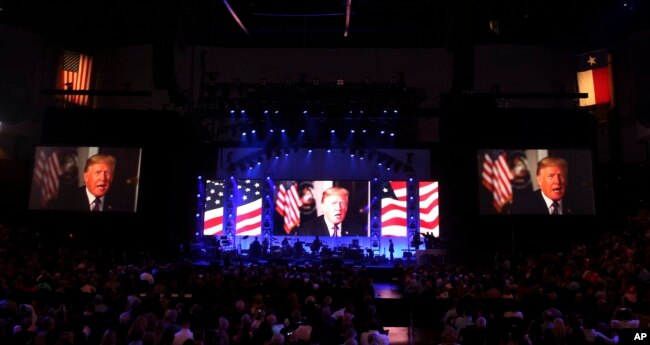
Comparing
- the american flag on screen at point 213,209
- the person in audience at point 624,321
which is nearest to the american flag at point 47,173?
the american flag on screen at point 213,209

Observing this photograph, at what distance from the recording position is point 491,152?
1836 cm

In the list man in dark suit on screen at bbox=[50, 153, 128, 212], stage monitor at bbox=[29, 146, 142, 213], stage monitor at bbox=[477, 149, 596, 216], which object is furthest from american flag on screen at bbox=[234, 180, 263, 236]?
stage monitor at bbox=[477, 149, 596, 216]

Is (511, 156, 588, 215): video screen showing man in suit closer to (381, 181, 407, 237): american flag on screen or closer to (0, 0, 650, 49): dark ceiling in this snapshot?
(381, 181, 407, 237): american flag on screen

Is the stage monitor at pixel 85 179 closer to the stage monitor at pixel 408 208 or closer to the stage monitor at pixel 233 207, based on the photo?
the stage monitor at pixel 233 207

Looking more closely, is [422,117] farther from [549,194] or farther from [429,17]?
[549,194]

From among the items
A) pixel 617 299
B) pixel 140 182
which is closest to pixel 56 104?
pixel 140 182

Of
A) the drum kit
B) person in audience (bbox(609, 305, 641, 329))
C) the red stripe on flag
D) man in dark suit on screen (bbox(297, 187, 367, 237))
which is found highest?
the red stripe on flag

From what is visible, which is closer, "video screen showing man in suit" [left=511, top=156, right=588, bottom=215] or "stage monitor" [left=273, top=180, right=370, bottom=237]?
"video screen showing man in suit" [left=511, top=156, right=588, bottom=215]

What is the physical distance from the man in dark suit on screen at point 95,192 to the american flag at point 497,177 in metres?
11.6

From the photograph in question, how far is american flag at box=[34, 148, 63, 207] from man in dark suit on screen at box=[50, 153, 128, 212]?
33cm

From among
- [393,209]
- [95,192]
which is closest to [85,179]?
[95,192]

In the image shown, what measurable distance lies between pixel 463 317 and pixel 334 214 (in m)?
12.3

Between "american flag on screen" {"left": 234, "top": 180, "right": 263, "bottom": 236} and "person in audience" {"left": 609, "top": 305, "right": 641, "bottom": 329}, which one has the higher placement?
"american flag on screen" {"left": 234, "top": 180, "right": 263, "bottom": 236}

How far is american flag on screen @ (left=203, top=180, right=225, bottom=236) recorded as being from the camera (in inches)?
819
